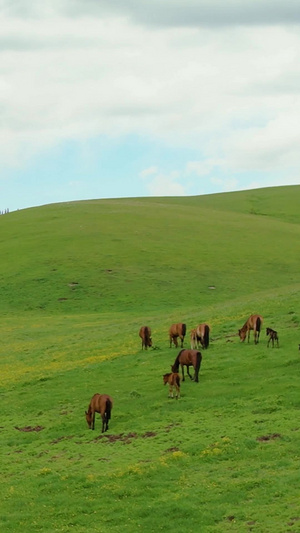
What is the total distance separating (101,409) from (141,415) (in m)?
1.83

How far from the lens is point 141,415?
26.8 meters

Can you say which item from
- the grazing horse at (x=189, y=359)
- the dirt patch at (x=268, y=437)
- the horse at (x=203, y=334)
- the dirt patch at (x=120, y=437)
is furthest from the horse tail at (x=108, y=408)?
the horse at (x=203, y=334)

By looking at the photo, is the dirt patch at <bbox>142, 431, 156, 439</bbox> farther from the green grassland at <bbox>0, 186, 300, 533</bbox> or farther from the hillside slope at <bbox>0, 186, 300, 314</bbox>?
the hillside slope at <bbox>0, 186, 300, 314</bbox>

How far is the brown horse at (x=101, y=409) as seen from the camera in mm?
25312

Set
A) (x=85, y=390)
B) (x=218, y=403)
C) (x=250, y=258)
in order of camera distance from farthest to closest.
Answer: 1. (x=250, y=258)
2. (x=85, y=390)
3. (x=218, y=403)

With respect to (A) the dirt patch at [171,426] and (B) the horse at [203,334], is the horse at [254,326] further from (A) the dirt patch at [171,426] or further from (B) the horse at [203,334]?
(A) the dirt patch at [171,426]

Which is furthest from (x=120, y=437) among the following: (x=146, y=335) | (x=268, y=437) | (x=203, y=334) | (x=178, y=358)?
(x=146, y=335)

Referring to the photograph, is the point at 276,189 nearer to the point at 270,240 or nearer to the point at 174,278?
the point at 270,240

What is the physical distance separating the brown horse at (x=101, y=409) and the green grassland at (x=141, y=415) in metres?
0.43

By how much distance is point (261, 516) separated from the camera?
17656 millimetres

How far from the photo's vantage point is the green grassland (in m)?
19.2

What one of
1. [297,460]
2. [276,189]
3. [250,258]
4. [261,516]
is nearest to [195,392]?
[297,460]

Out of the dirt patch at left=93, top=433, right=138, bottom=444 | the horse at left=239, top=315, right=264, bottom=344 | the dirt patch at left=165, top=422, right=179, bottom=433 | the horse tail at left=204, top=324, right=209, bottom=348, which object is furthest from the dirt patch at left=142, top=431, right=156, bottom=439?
the horse at left=239, top=315, right=264, bottom=344

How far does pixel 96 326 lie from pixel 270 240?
42.9m
